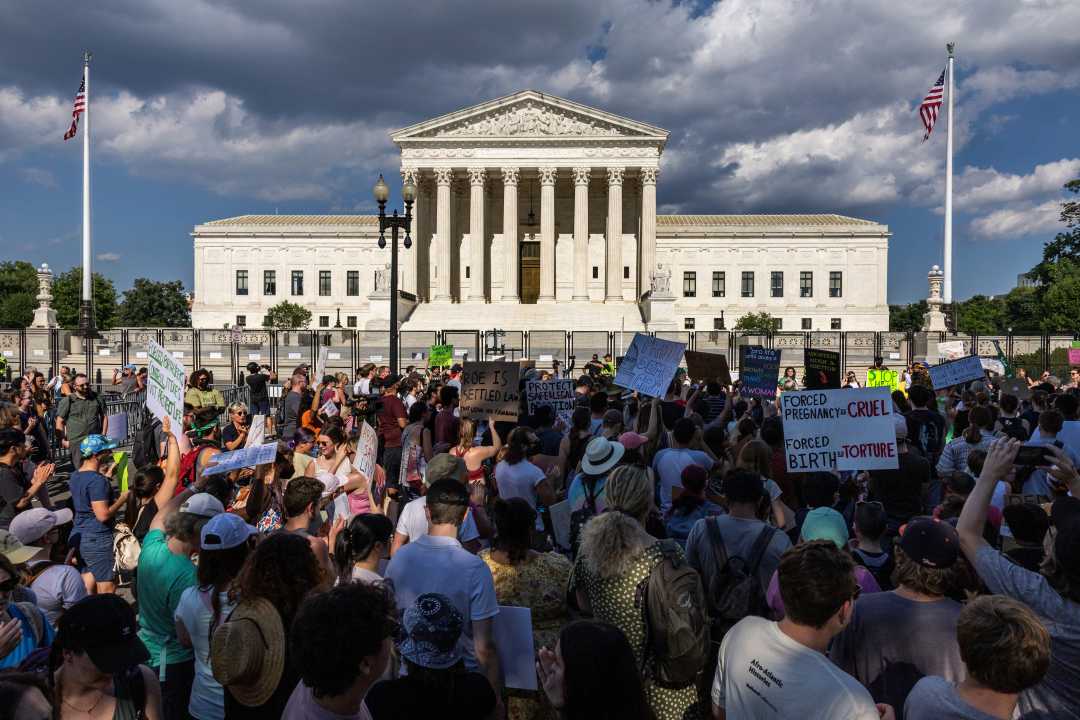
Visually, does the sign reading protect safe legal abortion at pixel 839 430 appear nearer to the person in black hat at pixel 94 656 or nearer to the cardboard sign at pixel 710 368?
the person in black hat at pixel 94 656

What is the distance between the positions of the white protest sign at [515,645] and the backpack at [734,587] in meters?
1.08

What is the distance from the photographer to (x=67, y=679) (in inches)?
113

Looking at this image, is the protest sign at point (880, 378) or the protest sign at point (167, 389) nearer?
the protest sign at point (167, 389)

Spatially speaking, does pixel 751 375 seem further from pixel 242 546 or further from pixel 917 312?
pixel 917 312

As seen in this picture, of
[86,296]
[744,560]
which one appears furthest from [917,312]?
Answer: [744,560]

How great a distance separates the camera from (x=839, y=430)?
243 inches

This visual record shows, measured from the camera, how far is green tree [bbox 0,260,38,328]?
273 feet

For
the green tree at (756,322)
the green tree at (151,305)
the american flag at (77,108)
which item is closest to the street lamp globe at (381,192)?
the american flag at (77,108)

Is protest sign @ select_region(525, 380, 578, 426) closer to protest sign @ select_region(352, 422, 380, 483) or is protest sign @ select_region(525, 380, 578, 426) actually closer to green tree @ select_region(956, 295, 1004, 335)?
protest sign @ select_region(352, 422, 380, 483)

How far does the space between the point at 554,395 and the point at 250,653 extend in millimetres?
7700

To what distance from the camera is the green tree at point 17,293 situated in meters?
83.3

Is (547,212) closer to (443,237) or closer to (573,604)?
(443,237)

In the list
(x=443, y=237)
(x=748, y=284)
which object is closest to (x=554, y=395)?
(x=443, y=237)

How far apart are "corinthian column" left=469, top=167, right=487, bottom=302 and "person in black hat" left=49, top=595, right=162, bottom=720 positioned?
5292 centimetres
